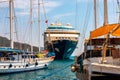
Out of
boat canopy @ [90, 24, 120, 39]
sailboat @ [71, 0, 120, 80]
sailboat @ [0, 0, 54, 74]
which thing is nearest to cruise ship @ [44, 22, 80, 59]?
sailboat @ [0, 0, 54, 74]

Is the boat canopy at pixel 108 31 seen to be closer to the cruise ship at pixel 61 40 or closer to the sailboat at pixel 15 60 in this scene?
the sailboat at pixel 15 60

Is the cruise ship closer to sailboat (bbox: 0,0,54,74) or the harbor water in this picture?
sailboat (bbox: 0,0,54,74)

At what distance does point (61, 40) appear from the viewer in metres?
94.2

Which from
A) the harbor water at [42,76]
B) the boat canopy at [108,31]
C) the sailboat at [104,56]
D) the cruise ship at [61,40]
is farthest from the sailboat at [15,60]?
the cruise ship at [61,40]

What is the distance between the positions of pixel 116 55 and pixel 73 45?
8165 centimetres

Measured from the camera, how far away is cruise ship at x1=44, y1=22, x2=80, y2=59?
94812 mm

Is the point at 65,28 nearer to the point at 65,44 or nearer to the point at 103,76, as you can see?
the point at 65,44

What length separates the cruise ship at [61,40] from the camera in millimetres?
94812

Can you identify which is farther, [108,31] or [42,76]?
[42,76]

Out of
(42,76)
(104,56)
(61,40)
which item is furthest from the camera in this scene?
(61,40)

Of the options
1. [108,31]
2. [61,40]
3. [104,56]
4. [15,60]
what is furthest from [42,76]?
[61,40]

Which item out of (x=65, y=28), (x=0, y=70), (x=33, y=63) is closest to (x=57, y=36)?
(x=65, y=28)

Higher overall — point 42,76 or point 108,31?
point 108,31

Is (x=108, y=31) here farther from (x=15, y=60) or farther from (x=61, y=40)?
(x=61, y=40)
